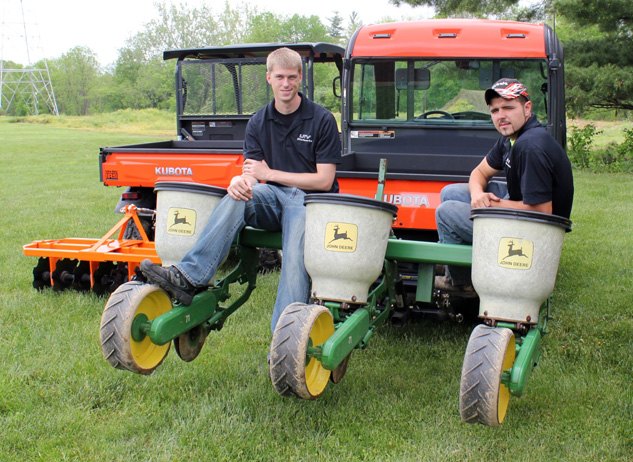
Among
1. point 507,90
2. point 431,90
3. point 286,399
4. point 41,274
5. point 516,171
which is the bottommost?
point 286,399

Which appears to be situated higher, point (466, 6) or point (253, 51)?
point (466, 6)

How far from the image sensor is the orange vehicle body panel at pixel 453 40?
637 cm

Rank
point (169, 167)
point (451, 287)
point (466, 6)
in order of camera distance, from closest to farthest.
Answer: point (451, 287)
point (169, 167)
point (466, 6)

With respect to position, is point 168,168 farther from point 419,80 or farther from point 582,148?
point 582,148

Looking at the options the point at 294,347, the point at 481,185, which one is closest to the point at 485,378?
the point at 294,347

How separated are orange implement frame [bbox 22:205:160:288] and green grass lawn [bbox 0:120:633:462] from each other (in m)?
0.30

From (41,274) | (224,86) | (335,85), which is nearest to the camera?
(41,274)

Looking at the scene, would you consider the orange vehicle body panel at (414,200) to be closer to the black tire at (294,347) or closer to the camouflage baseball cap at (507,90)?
the camouflage baseball cap at (507,90)

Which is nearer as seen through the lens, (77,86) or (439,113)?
(439,113)

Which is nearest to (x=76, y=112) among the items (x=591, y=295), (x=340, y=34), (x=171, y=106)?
(x=171, y=106)

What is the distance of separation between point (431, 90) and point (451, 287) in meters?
2.87

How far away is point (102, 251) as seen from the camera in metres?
5.75

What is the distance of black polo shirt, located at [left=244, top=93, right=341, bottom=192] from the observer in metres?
4.24

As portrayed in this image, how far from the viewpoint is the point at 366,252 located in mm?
3537
